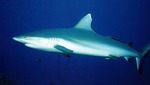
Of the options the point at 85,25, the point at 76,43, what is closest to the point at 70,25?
the point at 85,25

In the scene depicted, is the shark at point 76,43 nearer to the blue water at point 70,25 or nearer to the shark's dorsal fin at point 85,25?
the shark's dorsal fin at point 85,25

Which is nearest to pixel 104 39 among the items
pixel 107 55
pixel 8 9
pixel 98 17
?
pixel 107 55

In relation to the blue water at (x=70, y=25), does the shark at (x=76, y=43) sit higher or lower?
lower

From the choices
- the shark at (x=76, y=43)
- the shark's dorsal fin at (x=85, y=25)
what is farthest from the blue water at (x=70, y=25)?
the shark at (x=76, y=43)

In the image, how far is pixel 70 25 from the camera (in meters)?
18.5

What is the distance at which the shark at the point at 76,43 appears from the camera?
450 cm

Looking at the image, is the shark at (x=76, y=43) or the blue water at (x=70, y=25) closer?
the shark at (x=76, y=43)

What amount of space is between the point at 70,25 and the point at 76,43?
545 inches

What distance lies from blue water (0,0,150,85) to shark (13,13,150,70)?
10.7 m

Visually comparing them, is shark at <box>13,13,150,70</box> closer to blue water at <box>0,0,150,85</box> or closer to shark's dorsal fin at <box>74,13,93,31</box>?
shark's dorsal fin at <box>74,13,93,31</box>

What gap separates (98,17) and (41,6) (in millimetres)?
5132

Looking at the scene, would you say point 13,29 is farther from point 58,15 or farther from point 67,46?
point 67,46

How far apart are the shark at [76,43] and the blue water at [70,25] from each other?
10689 mm

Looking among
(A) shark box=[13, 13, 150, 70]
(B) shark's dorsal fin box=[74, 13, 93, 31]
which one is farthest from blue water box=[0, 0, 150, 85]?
(A) shark box=[13, 13, 150, 70]
